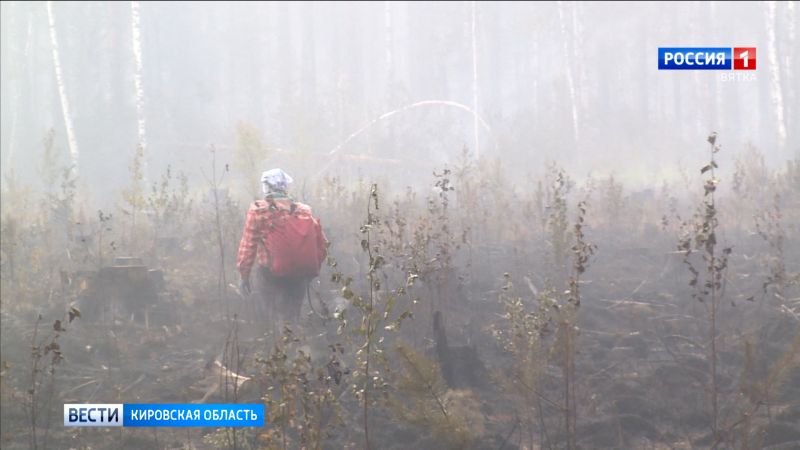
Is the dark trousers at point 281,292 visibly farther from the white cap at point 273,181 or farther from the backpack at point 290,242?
the white cap at point 273,181

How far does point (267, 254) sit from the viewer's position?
652 cm

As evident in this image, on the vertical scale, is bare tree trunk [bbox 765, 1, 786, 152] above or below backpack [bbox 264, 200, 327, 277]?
above

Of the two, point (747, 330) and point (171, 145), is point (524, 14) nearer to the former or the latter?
point (171, 145)

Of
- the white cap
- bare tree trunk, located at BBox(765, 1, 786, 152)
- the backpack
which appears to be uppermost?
bare tree trunk, located at BBox(765, 1, 786, 152)

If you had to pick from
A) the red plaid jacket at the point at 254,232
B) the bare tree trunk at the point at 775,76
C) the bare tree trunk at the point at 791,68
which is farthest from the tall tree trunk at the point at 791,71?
the red plaid jacket at the point at 254,232

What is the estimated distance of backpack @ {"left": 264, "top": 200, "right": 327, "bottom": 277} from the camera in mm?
6414

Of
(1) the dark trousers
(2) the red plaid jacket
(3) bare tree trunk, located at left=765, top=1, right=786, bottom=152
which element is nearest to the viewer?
(2) the red plaid jacket

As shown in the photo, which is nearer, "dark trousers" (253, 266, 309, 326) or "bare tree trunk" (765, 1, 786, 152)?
"dark trousers" (253, 266, 309, 326)

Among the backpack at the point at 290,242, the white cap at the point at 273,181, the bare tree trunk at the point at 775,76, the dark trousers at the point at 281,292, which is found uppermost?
the bare tree trunk at the point at 775,76

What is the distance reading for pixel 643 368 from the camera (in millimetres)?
5508

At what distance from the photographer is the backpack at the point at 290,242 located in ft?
21.0

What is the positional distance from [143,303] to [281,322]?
6.53 ft

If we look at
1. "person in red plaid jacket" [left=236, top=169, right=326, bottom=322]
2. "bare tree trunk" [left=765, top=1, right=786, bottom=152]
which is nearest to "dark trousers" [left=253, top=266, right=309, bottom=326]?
"person in red plaid jacket" [left=236, top=169, right=326, bottom=322]

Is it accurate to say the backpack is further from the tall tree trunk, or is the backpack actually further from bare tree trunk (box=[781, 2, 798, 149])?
bare tree trunk (box=[781, 2, 798, 149])
